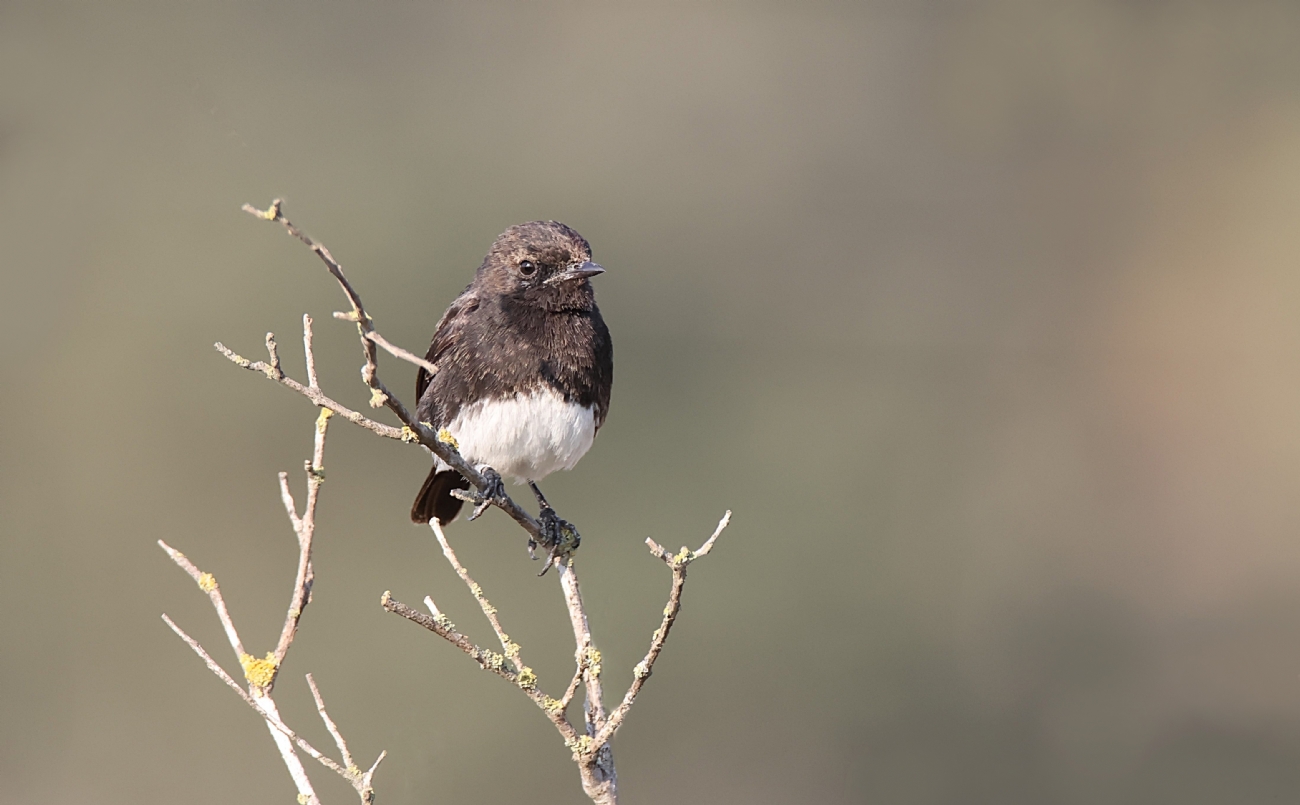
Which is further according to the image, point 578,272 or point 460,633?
point 578,272

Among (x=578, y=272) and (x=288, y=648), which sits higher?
(x=578, y=272)

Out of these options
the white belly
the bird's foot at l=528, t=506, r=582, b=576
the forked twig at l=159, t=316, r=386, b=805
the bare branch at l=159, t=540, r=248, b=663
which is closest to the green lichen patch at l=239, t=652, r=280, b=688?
the forked twig at l=159, t=316, r=386, b=805

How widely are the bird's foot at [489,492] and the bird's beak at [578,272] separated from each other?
2.84 ft

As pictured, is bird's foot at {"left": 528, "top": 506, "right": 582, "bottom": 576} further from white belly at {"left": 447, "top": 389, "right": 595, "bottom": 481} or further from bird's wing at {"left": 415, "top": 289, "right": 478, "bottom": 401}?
bird's wing at {"left": 415, "top": 289, "right": 478, "bottom": 401}

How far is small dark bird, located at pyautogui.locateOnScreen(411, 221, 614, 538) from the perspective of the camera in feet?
19.6

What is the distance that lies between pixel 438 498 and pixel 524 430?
3.31 ft

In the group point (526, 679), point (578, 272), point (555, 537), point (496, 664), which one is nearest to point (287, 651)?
point (496, 664)

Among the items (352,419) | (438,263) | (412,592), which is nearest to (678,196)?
(438,263)

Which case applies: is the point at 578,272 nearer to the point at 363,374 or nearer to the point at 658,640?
the point at 363,374

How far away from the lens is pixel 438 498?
268 inches

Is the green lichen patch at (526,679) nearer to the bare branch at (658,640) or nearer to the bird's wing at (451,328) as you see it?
the bare branch at (658,640)

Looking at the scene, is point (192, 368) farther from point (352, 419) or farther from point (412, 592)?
point (352, 419)

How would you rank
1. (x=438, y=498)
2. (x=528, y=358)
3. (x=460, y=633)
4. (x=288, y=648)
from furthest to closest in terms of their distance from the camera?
1. (x=438, y=498)
2. (x=528, y=358)
3. (x=460, y=633)
4. (x=288, y=648)

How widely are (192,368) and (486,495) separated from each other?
465 inches
